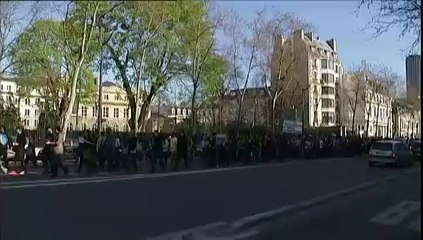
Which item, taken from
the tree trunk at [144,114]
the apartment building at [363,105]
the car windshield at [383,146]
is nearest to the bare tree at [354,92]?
the apartment building at [363,105]

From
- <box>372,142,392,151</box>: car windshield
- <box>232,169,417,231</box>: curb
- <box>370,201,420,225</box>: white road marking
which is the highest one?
<box>372,142,392,151</box>: car windshield

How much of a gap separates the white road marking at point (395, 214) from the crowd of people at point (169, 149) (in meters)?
4.01

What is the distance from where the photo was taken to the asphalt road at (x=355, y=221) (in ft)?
31.9

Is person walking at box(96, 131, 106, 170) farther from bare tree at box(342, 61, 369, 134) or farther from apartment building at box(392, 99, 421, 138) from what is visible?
bare tree at box(342, 61, 369, 134)

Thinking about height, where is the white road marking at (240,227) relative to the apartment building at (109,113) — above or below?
below

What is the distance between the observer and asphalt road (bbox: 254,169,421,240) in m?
9.73

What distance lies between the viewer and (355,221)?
11.6 metres

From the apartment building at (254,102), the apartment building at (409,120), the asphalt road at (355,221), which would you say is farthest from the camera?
the apartment building at (254,102)

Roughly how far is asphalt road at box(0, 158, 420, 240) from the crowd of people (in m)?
0.48

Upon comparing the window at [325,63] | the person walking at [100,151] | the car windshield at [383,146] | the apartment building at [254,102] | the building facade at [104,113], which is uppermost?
the apartment building at [254,102]

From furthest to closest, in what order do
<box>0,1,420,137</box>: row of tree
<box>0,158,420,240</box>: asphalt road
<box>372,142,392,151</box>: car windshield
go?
<box>372,142,392,151</box>: car windshield
<box>0,158,420,240</box>: asphalt road
<box>0,1,420,137</box>: row of tree

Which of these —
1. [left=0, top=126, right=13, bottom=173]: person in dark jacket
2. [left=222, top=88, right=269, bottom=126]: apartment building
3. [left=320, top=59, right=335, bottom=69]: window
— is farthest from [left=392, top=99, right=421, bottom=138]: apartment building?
[left=222, top=88, right=269, bottom=126]: apartment building

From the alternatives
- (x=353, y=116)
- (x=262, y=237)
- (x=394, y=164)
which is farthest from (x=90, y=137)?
(x=353, y=116)

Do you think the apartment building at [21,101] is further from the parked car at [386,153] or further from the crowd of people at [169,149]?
the parked car at [386,153]
